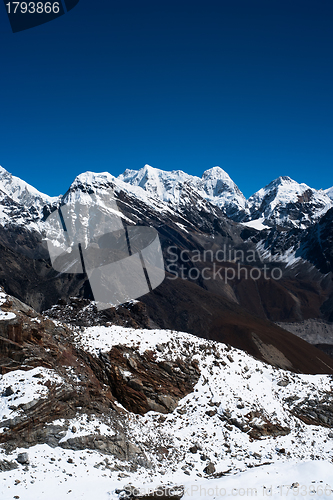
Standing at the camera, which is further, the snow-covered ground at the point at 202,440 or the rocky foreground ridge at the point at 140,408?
the rocky foreground ridge at the point at 140,408

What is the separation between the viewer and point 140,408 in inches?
806

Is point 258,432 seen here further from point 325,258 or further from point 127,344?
point 325,258

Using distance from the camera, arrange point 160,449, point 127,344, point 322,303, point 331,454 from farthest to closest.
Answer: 1. point 322,303
2. point 127,344
3. point 331,454
4. point 160,449

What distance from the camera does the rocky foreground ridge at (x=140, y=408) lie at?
51.5 ft

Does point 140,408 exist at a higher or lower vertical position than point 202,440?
higher

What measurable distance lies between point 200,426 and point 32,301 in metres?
78.8

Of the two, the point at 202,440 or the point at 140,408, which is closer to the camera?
the point at 202,440

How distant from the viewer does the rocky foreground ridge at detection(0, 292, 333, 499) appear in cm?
1569

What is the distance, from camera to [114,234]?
576 feet

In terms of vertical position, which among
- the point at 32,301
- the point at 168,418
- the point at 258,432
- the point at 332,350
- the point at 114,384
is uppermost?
the point at 32,301

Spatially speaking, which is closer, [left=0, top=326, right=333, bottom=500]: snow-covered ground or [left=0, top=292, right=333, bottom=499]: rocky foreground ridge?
[left=0, top=326, right=333, bottom=500]: snow-covered ground

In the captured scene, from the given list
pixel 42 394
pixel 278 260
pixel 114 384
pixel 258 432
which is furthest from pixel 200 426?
pixel 278 260

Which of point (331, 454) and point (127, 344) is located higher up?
point (127, 344)

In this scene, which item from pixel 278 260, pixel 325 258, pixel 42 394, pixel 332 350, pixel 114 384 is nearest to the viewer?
pixel 42 394
